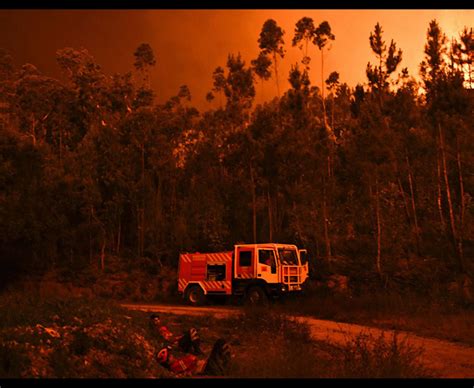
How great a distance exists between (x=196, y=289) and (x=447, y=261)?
12507mm

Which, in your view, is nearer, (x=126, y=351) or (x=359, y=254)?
(x=126, y=351)

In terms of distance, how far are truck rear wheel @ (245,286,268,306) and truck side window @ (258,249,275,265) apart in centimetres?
114

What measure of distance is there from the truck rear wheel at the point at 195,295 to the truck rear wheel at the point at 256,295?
2.56m

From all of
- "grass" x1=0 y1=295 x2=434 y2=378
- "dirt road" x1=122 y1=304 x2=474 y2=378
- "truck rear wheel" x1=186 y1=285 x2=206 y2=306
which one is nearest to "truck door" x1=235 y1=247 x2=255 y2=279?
"truck rear wheel" x1=186 y1=285 x2=206 y2=306

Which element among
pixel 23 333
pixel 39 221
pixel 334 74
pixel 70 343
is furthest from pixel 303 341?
pixel 334 74

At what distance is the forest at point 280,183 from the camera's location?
2588 centimetres

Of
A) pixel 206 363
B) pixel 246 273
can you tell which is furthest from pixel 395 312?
pixel 206 363

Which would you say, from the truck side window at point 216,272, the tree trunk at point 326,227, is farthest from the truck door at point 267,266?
the tree trunk at point 326,227

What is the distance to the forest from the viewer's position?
25875 millimetres

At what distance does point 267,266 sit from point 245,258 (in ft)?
3.68

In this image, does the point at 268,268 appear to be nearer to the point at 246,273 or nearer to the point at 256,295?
the point at 246,273

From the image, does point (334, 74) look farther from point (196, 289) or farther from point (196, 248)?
point (196, 289)

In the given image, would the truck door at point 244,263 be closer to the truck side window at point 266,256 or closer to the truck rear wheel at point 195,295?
the truck side window at point 266,256

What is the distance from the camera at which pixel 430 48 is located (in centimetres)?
2720
